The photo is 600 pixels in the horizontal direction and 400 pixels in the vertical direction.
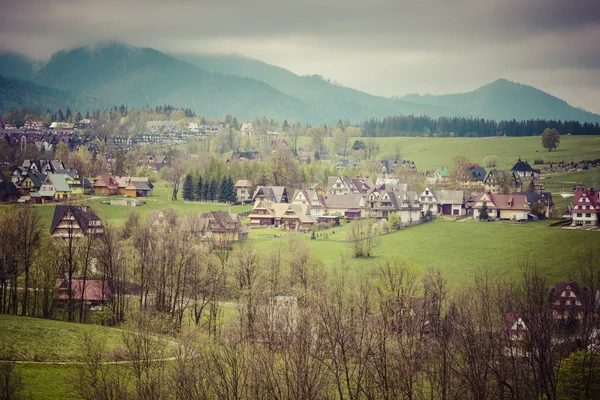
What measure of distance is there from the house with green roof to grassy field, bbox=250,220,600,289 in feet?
90.1

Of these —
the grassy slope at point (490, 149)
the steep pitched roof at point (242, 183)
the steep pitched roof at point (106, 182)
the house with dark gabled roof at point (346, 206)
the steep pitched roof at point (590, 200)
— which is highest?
the grassy slope at point (490, 149)

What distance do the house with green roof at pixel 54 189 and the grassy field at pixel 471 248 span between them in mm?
27448

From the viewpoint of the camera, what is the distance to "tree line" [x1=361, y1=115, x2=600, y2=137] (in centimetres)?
12437

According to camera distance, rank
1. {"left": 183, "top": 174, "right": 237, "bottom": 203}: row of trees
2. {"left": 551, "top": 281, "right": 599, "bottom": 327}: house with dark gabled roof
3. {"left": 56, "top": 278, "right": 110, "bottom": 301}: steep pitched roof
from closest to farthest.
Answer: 1. {"left": 551, "top": 281, "right": 599, "bottom": 327}: house with dark gabled roof
2. {"left": 56, "top": 278, "right": 110, "bottom": 301}: steep pitched roof
3. {"left": 183, "top": 174, "right": 237, "bottom": 203}: row of trees

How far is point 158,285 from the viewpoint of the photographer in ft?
148

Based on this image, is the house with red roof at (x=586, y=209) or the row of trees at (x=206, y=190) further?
the row of trees at (x=206, y=190)

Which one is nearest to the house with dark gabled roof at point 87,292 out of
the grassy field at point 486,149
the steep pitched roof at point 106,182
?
the steep pitched roof at point 106,182

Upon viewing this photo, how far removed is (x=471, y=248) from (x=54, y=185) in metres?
51.5

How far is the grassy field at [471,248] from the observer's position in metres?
51.7

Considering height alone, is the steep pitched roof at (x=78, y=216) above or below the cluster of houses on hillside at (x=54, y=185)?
below

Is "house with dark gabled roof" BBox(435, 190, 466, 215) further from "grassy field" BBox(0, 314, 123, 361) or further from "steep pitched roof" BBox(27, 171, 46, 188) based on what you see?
"grassy field" BBox(0, 314, 123, 361)

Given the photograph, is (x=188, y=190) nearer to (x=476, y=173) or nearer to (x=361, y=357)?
(x=476, y=173)

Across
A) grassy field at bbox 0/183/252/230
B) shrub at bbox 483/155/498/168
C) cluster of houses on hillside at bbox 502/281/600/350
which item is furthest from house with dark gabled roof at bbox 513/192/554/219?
shrub at bbox 483/155/498/168

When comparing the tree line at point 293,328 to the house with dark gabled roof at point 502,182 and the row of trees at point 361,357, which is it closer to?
the row of trees at point 361,357
